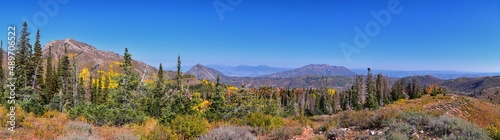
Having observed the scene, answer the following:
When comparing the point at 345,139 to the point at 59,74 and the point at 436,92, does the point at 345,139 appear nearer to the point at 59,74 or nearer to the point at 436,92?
the point at 59,74

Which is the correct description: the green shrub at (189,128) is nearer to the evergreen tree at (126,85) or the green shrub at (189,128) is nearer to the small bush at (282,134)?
the small bush at (282,134)

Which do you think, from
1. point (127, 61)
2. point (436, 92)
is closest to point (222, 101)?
point (127, 61)

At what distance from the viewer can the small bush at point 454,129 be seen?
8.85 meters

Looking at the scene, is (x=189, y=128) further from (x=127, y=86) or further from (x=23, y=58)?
(x=23, y=58)

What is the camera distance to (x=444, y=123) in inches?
396

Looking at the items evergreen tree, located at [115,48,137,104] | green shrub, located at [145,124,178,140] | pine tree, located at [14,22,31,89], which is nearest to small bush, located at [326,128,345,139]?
green shrub, located at [145,124,178,140]

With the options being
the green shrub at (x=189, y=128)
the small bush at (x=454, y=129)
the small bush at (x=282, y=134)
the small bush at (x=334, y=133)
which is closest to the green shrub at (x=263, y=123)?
the small bush at (x=282, y=134)

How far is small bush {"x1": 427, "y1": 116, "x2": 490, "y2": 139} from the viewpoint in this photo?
885 centimetres

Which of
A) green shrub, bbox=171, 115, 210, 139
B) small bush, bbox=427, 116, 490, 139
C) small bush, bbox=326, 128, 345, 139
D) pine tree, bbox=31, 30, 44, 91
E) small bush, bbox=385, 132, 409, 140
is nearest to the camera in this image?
small bush, bbox=385, 132, 409, 140

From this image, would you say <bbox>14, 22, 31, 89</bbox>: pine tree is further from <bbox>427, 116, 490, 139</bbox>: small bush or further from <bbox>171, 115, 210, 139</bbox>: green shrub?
<bbox>427, 116, 490, 139</bbox>: small bush

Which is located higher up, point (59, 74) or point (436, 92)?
point (59, 74)

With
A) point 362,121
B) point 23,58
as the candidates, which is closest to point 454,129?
point 362,121

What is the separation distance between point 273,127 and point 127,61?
30.3m

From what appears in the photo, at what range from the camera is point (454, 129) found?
9.58 metres
